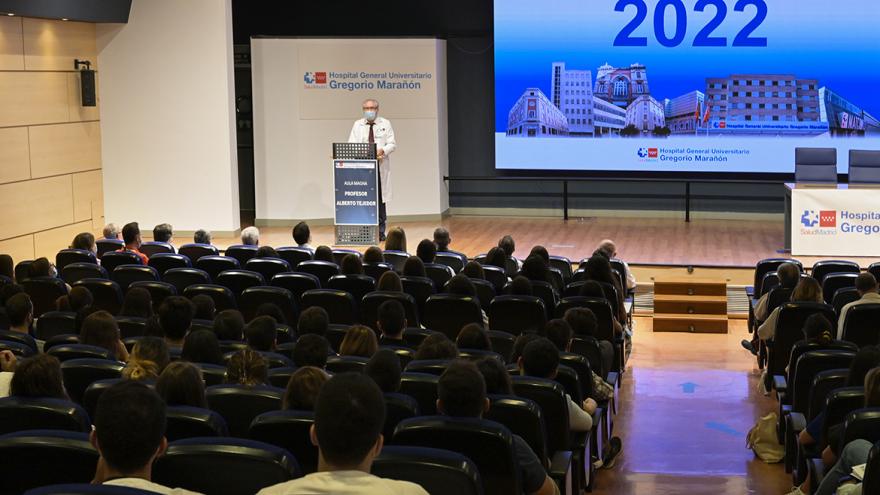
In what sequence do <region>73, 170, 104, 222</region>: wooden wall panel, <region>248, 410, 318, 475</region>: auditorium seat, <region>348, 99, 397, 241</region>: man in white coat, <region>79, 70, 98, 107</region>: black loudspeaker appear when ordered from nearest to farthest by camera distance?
<region>248, 410, 318, 475</region>: auditorium seat → <region>348, 99, 397, 241</region>: man in white coat → <region>79, 70, 98, 107</region>: black loudspeaker → <region>73, 170, 104, 222</region>: wooden wall panel

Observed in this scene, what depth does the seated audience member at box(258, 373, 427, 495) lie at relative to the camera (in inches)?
101

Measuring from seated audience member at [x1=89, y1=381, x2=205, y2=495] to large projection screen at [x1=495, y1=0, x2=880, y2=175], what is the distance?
12.6 metres

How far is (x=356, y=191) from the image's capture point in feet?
40.6

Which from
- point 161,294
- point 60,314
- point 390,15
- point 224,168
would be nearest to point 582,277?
point 161,294

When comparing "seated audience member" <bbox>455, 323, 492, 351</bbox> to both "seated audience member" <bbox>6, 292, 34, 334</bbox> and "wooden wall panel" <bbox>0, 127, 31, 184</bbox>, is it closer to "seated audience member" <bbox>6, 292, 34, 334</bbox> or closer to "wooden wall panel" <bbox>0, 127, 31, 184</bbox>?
"seated audience member" <bbox>6, 292, 34, 334</bbox>

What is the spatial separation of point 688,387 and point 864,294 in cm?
165

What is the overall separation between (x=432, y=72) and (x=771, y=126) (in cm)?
435

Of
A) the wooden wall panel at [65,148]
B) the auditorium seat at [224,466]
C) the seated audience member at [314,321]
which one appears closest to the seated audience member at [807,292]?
the seated audience member at [314,321]

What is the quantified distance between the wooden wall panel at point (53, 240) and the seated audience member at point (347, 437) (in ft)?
35.3

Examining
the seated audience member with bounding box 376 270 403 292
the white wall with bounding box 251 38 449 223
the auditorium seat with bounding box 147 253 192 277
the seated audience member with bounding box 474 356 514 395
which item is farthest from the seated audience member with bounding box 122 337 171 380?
the white wall with bounding box 251 38 449 223

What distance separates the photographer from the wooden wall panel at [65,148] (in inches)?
494

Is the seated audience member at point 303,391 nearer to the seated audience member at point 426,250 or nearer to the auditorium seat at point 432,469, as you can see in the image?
the auditorium seat at point 432,469

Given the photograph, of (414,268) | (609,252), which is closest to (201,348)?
(414,268)

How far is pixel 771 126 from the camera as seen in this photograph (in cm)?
1440
